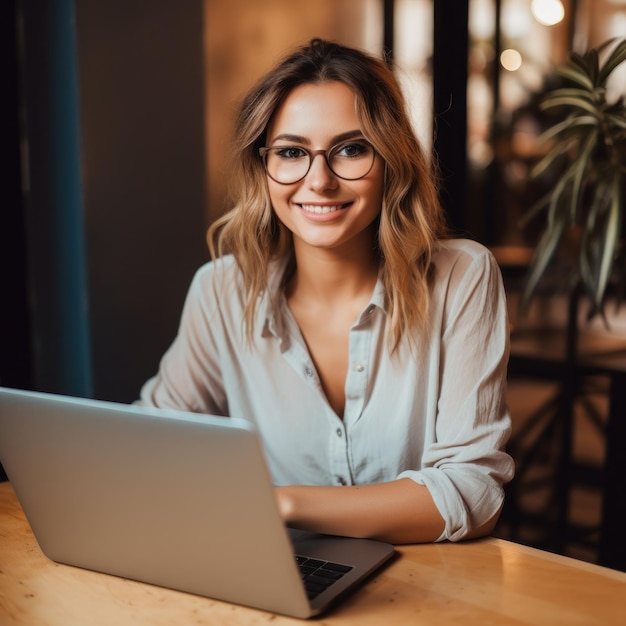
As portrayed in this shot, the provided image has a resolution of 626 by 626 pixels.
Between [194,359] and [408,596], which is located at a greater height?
[194,359]

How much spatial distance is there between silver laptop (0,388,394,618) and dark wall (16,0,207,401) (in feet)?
3.43

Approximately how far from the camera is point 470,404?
1.47m

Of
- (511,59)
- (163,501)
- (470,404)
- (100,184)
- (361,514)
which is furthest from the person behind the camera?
(511,59)

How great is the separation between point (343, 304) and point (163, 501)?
811mm

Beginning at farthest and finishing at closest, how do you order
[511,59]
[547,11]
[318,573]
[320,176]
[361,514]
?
1. [511,59]
2. [547,11]
3. [320,176]
4. [361,514]
5. [318,573]

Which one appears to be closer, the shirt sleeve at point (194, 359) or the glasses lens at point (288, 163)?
the glasses lens at point (288, 163)

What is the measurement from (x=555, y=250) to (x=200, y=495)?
1778 millimetres

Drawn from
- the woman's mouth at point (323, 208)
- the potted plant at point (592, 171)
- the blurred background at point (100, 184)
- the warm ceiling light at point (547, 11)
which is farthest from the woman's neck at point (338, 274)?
the warm ceiling light at point (547, 11)

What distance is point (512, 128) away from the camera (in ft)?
20.6

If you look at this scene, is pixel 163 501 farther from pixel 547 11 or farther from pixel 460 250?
pixel 547 11

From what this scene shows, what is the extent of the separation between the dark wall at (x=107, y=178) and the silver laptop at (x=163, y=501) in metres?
1.04

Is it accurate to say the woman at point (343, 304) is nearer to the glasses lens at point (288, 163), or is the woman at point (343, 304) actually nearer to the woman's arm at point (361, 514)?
the glasses lens at point (288, 163)

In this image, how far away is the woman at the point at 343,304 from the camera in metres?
1.58

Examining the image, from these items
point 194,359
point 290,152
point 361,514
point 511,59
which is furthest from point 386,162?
point 511,59
